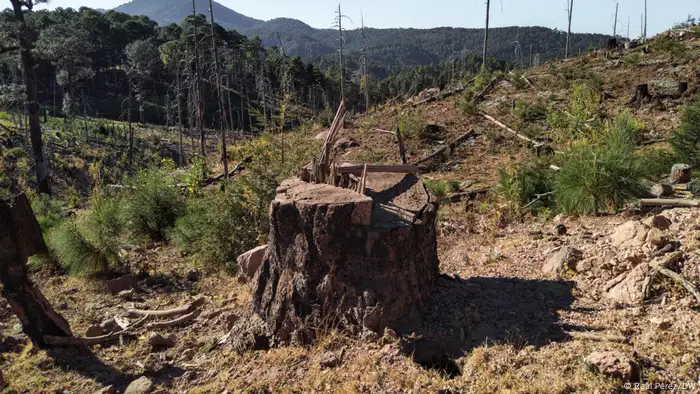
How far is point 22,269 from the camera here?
4.13 m

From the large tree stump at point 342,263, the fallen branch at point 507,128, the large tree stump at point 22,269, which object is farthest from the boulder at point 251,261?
the fallen branch at point 507,128

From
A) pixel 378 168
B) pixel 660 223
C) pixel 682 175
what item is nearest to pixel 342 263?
pixel 378 168

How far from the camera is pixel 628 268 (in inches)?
153

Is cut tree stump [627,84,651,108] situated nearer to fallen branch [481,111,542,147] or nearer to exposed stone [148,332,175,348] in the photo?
fallen branch [481,111,542,147]

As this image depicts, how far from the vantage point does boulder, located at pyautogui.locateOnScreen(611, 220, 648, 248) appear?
4180 millimetres

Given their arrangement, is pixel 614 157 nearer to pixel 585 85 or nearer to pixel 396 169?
pixel 396 169

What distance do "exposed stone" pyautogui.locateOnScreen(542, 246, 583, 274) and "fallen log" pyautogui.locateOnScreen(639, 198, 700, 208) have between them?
62.1 inches

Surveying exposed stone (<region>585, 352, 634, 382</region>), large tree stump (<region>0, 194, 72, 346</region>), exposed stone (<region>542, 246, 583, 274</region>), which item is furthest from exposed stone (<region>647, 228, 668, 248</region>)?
large tree stump (<region>0, 194, 72, 346</region>)

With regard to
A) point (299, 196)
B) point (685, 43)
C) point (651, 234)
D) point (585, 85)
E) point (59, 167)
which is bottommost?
point (59, 167)

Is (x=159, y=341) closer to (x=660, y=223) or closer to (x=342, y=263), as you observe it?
(x=342, y=263)

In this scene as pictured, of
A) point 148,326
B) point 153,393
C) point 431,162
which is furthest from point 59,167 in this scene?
point 153,393

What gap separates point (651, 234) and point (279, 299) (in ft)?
10.8

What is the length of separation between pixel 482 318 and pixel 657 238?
5.70 feet

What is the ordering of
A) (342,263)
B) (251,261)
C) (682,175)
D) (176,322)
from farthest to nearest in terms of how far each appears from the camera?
(682,175), (251,261), (176,322), (342,263)
